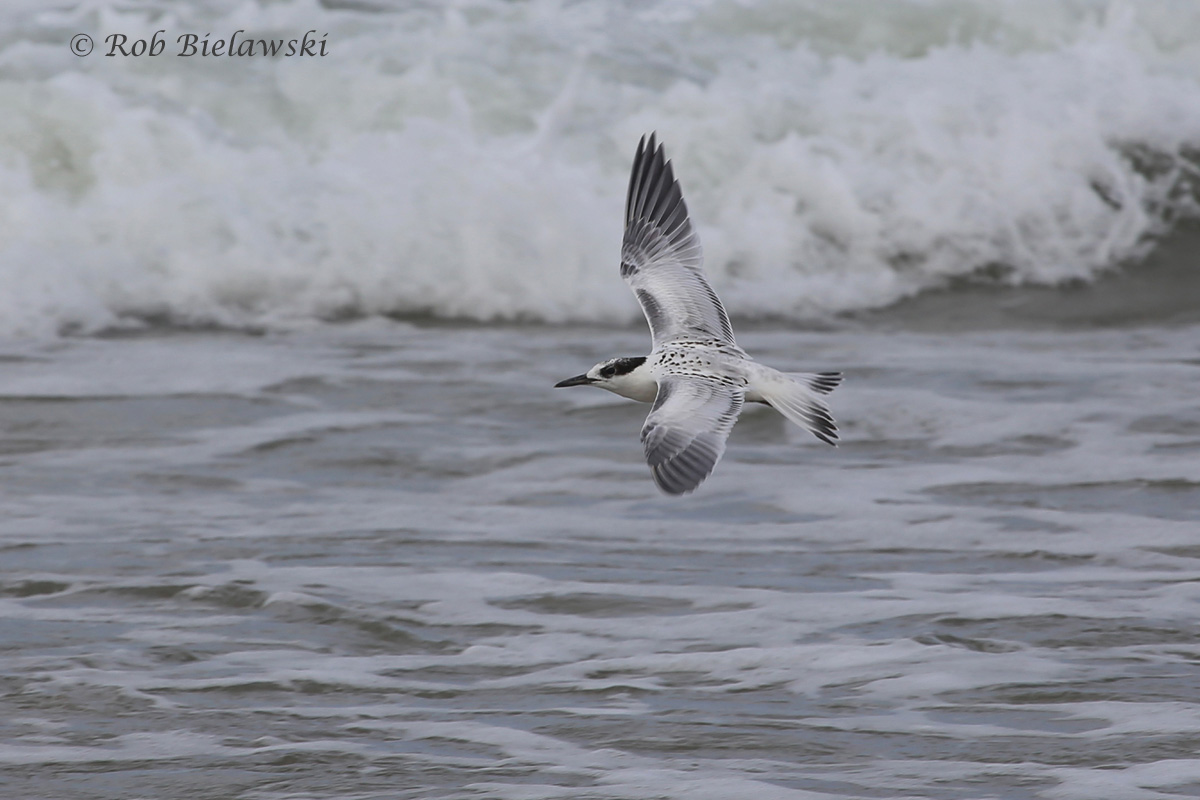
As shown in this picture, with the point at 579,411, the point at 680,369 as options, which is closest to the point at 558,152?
the point at 579,411

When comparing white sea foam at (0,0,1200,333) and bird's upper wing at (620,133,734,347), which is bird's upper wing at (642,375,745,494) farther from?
white sea foam at (0,0,1200,333)

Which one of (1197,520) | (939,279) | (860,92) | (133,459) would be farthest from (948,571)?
(860,92)

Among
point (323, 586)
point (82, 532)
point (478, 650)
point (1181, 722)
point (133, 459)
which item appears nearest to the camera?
point (1181, 722)

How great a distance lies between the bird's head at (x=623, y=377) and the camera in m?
6.11

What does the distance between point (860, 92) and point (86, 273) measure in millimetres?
5498

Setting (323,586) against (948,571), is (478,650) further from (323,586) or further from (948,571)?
(948,571)

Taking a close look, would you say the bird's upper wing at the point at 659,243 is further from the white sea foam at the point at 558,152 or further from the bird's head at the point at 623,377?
the white sea foam at the point at 558,152

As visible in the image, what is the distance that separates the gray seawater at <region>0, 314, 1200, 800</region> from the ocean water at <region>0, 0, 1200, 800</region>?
0.02m

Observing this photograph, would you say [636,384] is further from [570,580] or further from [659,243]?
[659,243]

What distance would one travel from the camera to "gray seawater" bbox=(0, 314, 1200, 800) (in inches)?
181

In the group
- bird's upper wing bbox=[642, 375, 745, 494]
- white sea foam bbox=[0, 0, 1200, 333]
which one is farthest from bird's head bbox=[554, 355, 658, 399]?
white sea foam bbox=[0, 0, 1200, 333]

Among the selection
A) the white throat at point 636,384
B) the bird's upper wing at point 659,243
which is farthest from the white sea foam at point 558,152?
the white throat at point 636,384

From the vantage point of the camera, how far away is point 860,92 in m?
12.4

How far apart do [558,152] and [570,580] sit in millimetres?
5904
